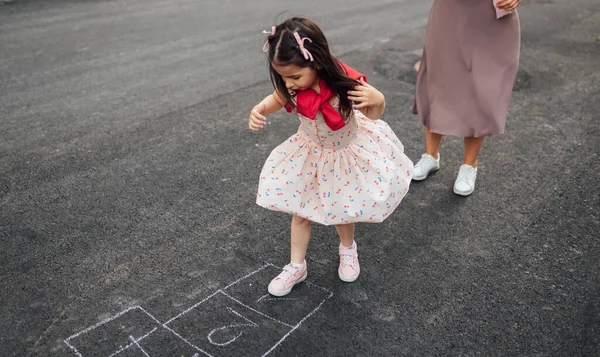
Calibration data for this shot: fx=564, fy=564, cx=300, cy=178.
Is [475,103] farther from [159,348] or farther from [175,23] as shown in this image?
[175,23]

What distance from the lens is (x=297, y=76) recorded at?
2.27 meters

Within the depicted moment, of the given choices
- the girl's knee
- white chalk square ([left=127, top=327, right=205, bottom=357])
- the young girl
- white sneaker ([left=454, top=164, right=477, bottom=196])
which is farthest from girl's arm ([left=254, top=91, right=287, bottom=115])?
white sneaker ([left=454, top=164, right=477, bottom=196])

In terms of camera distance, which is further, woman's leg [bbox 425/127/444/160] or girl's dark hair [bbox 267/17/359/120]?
woman's leg [bbox 425/127/444/160]

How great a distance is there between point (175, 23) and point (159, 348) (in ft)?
21.0

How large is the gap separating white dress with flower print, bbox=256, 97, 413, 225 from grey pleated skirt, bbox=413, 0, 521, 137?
3.52 feet

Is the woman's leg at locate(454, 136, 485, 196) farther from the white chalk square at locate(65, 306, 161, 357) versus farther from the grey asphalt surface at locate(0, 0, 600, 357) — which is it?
the white chalk square at locate(65, 306, 161, 357)

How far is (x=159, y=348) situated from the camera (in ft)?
7.61

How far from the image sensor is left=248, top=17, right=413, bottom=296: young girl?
7.51ft

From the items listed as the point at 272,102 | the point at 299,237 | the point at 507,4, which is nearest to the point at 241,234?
the point at 299,237

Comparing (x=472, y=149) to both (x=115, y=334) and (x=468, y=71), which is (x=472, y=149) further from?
(x=115, y=334)

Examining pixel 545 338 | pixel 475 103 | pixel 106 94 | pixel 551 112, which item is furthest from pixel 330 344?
pixel 106 94

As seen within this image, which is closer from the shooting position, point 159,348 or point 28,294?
point 159,348

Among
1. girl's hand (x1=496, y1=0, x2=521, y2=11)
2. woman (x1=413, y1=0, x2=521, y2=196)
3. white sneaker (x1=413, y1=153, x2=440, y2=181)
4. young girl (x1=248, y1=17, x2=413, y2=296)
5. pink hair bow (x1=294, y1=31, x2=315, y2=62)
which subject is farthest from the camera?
white sneaker (x1=413, y1=153, x2=440, y2=181)

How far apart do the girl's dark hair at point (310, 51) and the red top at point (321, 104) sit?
0.11ft
